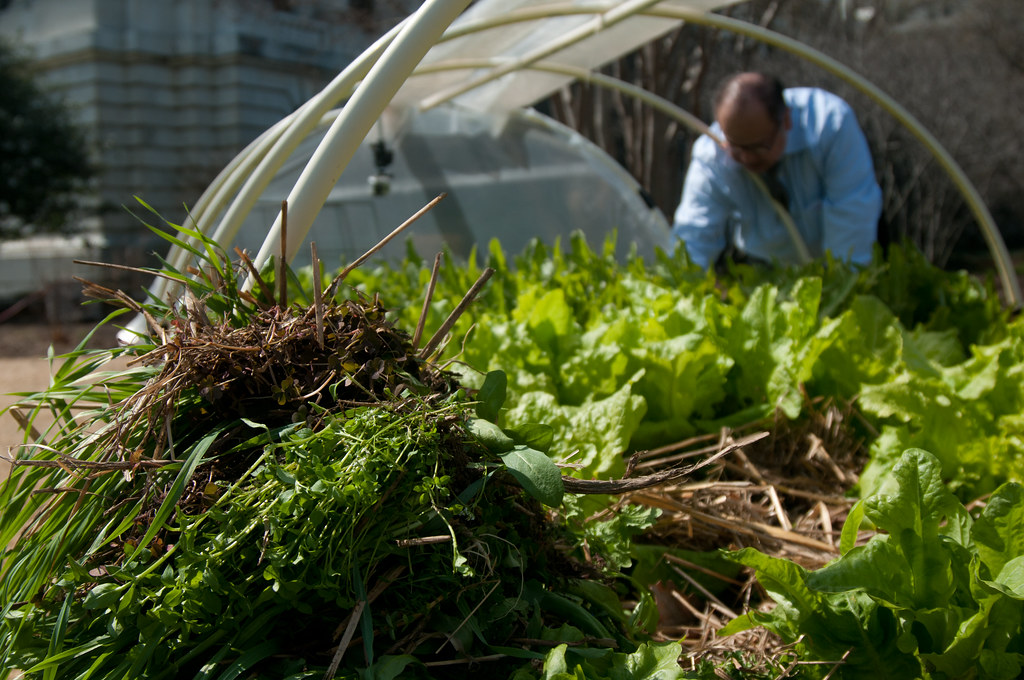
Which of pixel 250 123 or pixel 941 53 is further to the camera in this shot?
pixel 250 123

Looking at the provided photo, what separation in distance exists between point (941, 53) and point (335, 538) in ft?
49.6

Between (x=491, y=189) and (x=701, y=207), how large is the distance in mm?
1271

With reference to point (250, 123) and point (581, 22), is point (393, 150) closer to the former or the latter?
point (581, 22)

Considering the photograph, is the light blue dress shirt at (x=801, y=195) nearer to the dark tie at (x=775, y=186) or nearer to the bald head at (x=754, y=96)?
the dark tie at (x=775, y=186)

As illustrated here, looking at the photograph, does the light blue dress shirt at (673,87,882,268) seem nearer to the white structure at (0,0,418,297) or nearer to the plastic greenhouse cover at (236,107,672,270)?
the plastic greenhouse cover at (236,107,672,270)

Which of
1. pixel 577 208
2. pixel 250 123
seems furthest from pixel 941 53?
pixel 250 123

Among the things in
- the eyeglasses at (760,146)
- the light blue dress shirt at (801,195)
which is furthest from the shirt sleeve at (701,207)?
the eyeglasses at (760,146)

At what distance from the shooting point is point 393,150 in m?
4.68

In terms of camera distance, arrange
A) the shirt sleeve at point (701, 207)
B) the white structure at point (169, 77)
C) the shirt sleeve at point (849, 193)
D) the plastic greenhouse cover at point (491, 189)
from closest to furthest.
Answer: the shirt sleeve at point (849, 193), the shirt sleeve at point (701, 207), the plastic greenhouse cover at point (491, 189), the white structure at point (169, 77)

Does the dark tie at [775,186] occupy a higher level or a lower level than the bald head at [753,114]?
lower

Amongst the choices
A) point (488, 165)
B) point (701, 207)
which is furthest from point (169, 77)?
point (701, 207)

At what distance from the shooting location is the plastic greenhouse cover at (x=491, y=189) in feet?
15.4

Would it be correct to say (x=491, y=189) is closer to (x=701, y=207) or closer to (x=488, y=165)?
(x=488, y=165)

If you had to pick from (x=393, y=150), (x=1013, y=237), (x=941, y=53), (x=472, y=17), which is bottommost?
(x=1013, y=237)
